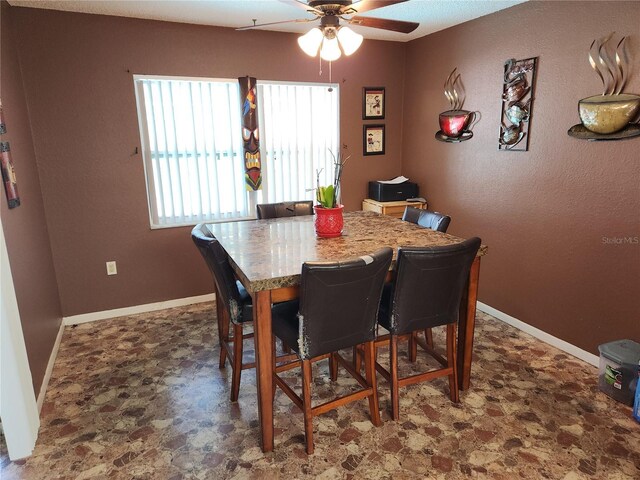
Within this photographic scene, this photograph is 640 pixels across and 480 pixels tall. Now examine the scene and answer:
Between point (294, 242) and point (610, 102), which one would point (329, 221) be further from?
point (610, 102)

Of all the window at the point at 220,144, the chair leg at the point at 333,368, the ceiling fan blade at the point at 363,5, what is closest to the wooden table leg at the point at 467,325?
the chair leg at the point at 333,368

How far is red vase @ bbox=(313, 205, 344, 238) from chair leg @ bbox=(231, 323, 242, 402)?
73cm

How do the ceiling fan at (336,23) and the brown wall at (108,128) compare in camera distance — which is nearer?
the ceiling fan at (336,23)

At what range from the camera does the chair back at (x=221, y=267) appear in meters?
2.06

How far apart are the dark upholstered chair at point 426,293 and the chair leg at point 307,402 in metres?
0.49

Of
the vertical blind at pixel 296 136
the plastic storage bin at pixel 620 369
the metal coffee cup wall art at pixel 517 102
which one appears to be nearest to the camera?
the plastic storage bin at pixel 620 369

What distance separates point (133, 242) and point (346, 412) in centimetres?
236

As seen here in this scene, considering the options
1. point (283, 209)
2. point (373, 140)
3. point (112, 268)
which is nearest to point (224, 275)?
point (283, 209)

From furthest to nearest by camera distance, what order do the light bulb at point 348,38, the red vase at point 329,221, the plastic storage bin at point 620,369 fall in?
the red vase at point 329,221 < the plastic storage bin at point 620,369 < the light bulb at point 348,38

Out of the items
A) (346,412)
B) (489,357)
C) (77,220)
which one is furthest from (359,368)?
(77,220)

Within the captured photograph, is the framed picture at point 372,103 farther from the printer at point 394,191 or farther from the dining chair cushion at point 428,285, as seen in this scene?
the dining chair cushion at point 428,285

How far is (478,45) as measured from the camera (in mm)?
3316

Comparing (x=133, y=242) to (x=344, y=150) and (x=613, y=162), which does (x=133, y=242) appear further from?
(x=613, y=162)

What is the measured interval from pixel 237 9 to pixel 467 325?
2714 millimetres
